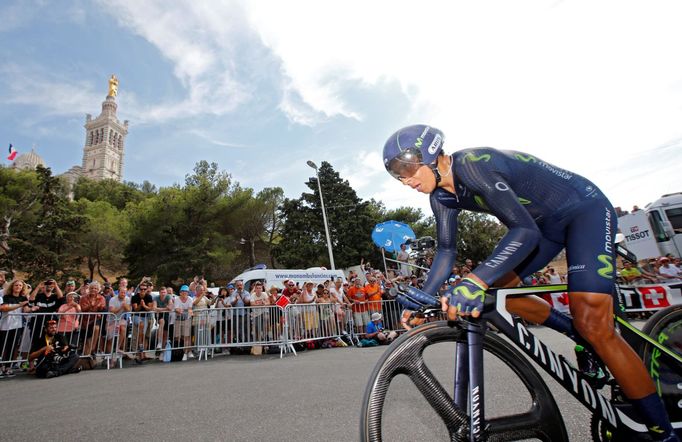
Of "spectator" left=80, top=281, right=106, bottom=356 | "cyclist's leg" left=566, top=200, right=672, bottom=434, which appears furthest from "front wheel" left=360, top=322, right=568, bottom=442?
"spectator" left=80, top=281, right=106, bottom=356

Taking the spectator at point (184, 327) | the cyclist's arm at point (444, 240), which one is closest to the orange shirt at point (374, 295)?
the spectator at point (184, 327)

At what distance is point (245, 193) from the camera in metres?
37.6

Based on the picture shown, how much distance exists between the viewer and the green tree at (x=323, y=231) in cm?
3638

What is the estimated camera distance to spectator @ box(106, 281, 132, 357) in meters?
7.99

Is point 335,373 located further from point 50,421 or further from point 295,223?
point 295,223

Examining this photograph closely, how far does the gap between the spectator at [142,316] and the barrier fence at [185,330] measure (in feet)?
0.07

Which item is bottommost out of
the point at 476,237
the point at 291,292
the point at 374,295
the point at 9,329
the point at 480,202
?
the point at 480,202

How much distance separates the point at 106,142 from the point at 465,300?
173537 mm

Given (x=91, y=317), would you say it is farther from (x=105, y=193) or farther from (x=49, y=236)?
(x=105, y=193)

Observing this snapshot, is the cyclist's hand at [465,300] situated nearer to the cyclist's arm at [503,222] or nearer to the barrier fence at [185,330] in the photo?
the cyclist's arm at [503,222]

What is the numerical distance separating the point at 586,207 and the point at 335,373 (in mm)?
4147

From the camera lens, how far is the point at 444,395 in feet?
5.51

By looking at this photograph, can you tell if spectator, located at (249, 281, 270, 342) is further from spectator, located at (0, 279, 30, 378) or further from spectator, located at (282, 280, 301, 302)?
spectator, located at (0, 279, 30, 378)

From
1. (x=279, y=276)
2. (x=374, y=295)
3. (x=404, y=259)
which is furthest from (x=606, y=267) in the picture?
(x=404, y=259)
